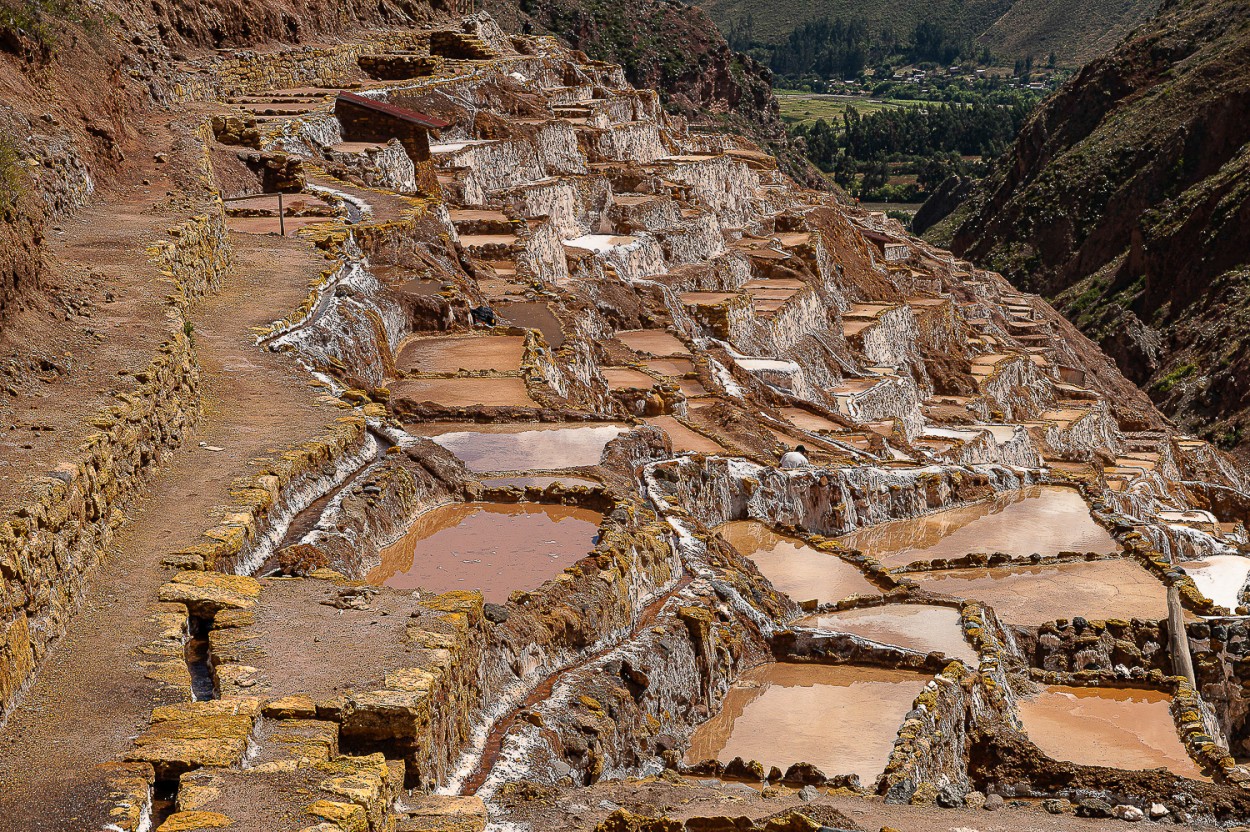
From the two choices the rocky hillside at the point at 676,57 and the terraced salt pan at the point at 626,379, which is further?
the rocky hillside at the point at 676,57

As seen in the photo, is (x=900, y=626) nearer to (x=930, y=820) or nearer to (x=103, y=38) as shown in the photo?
(x=930, y=820)

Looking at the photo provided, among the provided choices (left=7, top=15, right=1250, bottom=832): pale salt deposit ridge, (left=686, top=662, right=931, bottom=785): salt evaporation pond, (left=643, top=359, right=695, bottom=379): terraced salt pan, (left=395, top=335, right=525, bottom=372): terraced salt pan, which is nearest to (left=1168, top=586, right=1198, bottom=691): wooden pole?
(left=7, top=15, right=1250, bottom=832): pale salt deposit ridge

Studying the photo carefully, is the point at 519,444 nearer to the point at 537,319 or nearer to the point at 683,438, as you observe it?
the point at 683,438

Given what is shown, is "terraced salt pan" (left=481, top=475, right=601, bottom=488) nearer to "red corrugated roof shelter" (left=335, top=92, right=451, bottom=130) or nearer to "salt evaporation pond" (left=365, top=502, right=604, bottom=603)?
"salt evaporation pond" (left=365, top=502, right=604, bottom=603)

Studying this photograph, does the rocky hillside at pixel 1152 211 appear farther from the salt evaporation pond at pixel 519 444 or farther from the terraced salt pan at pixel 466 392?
the salt evaporation pond at pixel 519 444

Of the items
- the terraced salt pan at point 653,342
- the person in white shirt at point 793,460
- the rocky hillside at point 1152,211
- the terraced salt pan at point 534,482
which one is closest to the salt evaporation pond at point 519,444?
the terraced salt pan at point 534,482

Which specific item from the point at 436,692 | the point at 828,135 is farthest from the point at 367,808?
the point at 828,135
